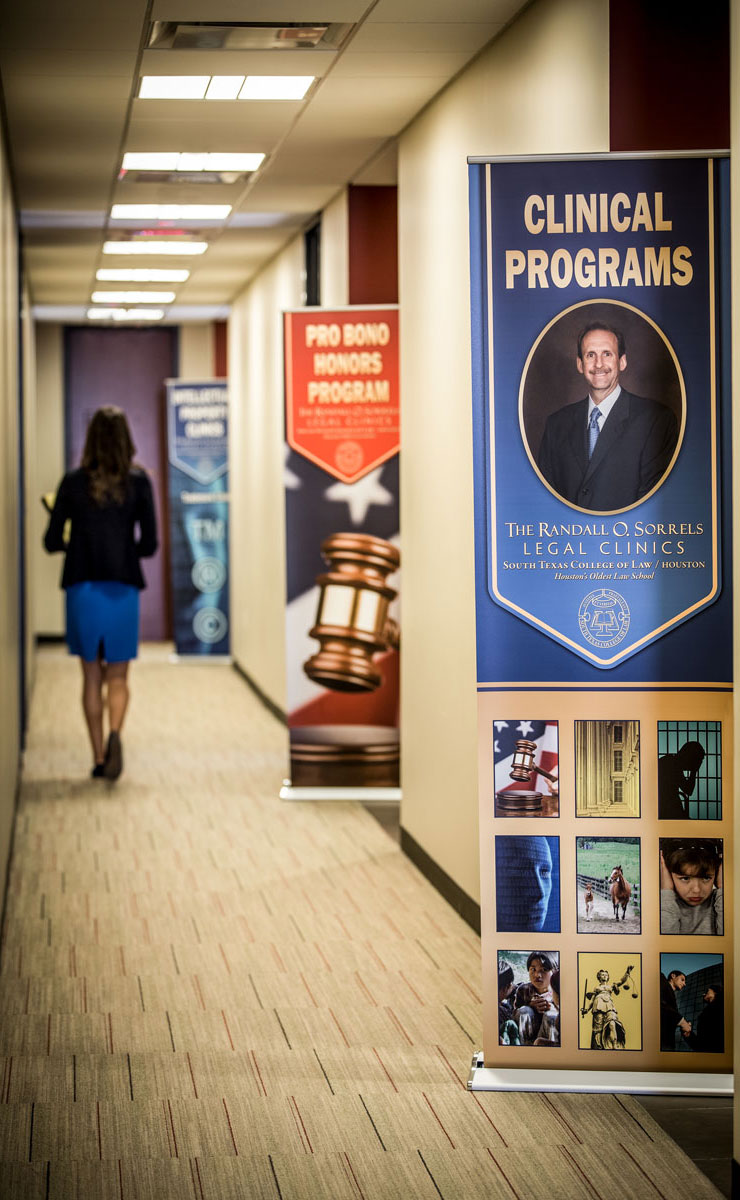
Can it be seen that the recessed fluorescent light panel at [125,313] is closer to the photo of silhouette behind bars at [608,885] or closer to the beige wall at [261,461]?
the beige wall at [261,461]

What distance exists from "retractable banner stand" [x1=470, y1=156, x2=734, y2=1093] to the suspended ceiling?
Answer: 1.19 meters

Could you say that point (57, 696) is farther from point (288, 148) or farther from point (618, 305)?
point (618, 305)

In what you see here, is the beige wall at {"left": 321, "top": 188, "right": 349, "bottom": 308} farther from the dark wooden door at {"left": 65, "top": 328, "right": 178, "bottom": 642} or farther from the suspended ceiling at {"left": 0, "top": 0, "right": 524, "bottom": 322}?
the dark wooden door at {"left": 65, "top": 328, "right": 178, "bottom": 642}

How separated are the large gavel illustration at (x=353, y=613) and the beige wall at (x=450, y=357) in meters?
0.65

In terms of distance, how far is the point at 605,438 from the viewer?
10.8 feet

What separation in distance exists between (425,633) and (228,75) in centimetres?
208

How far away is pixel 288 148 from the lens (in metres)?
6.00

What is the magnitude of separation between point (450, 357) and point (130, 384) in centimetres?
940

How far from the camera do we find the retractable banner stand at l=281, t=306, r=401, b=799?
6.45 m

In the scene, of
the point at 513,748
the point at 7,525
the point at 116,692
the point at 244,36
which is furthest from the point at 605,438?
the point at 116,692

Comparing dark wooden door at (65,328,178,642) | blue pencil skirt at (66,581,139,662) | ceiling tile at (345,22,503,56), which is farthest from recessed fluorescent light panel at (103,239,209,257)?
dark wooden door at (65,328,178,642)

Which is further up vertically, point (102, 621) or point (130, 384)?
A: point (130, 384)

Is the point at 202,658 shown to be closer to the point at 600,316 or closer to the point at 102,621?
the point at 102,621

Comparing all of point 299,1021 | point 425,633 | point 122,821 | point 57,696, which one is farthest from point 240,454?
point 299,1021
